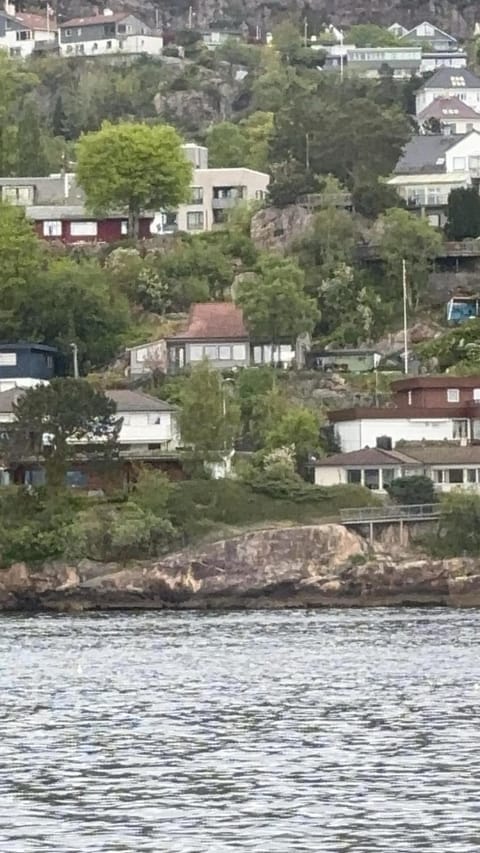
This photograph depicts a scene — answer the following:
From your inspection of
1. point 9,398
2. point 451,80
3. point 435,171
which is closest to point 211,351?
point 9,398

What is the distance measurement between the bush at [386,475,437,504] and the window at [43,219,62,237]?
4261cm

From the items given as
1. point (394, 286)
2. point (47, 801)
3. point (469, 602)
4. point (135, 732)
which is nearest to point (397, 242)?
point (394, 286)

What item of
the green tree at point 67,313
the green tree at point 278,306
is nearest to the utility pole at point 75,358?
the green tree at point 67,313

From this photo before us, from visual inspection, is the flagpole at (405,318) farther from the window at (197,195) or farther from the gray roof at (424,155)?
the window at (197,195)

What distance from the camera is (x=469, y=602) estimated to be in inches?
3728

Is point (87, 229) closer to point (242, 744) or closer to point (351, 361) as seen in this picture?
point (351, 361)

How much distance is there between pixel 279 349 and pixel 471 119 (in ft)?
184

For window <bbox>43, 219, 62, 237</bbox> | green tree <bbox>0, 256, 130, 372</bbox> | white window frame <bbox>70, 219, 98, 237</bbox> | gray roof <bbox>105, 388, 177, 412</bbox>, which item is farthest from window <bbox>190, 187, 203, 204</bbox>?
gray roof <bbox>105, 388, 177, 412</bbox>

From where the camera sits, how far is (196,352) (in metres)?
118

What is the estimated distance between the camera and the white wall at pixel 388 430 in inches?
4178

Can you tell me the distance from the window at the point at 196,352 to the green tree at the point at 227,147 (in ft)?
138

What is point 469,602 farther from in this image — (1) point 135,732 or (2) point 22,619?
(1) point 135,732

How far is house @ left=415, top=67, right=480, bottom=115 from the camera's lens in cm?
18288

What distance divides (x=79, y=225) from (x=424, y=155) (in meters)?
20.5
